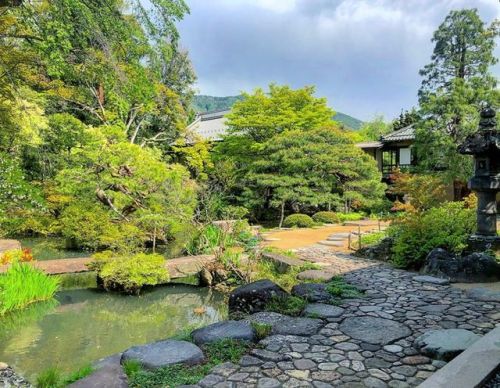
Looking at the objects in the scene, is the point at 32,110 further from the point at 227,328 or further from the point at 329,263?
the point at 227,328

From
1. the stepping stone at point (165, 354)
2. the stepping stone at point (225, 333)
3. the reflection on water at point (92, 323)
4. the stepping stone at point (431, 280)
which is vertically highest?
the stepping stone at point (431, 280)

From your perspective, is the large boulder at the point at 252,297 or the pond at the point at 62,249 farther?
the pond at the point at 62,249

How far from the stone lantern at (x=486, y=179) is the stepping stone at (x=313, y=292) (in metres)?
3.19

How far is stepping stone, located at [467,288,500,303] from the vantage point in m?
4.61

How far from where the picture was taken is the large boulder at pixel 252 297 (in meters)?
4.51

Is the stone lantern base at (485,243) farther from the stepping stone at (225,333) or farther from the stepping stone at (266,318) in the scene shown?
the stepping stone at (225,333)

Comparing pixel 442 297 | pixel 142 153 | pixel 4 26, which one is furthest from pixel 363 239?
pixel 4 26

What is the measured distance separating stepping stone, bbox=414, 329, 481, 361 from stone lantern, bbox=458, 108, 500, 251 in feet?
11.6

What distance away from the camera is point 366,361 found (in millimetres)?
3025

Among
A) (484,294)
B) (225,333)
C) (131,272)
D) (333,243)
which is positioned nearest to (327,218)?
(333,243)

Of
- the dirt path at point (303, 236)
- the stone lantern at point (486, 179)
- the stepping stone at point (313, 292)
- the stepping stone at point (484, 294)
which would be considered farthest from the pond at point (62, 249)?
the stepping stone at point (484, 294)

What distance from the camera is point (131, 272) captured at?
7.44 metres

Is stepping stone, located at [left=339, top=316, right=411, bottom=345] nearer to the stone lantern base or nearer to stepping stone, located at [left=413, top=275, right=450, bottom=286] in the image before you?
stepping stone, located at [left=413, top=275, right=450, bottom=286]

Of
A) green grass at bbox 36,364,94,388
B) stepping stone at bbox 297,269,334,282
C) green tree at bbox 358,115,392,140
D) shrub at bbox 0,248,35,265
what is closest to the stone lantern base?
stepping stone at bbox 297,269,334,282
